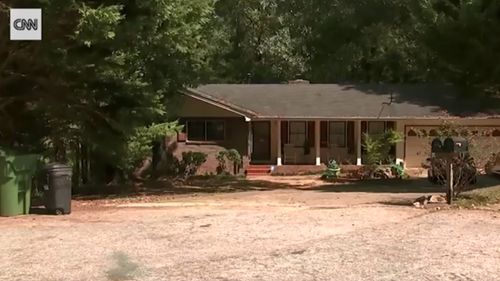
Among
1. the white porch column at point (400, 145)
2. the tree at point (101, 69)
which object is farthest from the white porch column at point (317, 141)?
the tree at point (101, 69)

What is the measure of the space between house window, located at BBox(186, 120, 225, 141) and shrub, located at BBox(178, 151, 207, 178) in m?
1.94

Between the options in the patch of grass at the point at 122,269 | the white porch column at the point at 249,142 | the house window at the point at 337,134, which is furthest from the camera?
the house window at the point at 337,134

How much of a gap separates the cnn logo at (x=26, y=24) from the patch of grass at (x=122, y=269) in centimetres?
828

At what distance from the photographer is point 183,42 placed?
1858 centimetres

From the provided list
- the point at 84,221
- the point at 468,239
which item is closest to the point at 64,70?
the point at 84,221

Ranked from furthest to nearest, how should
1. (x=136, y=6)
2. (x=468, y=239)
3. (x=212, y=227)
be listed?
(x=136, y=6)
(x=212, y=227)
(x=468, y=239)

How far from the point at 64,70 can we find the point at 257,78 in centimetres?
2723

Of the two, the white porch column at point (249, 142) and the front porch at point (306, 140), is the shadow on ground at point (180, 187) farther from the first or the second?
the front porch at point (306, 140)

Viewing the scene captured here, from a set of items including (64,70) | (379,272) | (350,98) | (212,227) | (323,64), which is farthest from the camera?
(323,64)

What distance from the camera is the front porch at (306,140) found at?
3372 cm

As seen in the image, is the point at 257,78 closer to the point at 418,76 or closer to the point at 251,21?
the point at 251,21

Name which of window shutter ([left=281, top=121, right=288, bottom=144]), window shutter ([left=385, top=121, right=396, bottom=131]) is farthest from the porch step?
window shutter ([left=385, top=121, right=396, bottom=131])

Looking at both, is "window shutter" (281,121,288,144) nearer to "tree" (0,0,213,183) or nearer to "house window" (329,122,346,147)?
"house window" (329,122,346,147)

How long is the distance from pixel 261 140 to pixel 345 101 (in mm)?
4314
